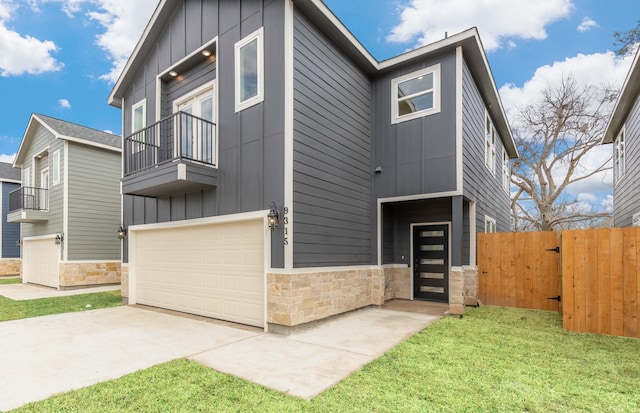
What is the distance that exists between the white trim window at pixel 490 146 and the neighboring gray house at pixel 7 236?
2239 cm

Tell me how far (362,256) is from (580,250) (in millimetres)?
3918

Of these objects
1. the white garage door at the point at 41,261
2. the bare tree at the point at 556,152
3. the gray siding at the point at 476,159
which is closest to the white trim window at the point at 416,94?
the gray siding at the point at 476,159

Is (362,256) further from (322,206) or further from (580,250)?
(580,250)

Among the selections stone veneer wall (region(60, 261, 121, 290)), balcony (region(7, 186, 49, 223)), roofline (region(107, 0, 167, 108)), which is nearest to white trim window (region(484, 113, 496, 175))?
roofline (region(107, 0, 167, 108))

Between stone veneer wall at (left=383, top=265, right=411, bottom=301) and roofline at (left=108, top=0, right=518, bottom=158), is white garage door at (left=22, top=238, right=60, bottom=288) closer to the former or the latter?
roofline at (left=108, top=0, right=518, bottom=158)

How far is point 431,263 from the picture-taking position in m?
8.67

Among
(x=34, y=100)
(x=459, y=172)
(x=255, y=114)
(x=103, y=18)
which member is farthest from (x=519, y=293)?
(x=34, y=100)

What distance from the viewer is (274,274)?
5680 mm

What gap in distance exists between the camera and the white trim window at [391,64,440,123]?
288 inches

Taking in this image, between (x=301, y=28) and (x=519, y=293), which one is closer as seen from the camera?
(x=301, y=28)

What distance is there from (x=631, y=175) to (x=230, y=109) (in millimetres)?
10710

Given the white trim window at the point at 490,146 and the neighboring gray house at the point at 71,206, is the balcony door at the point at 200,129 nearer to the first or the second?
the neighboring gray house at the point at 71,206

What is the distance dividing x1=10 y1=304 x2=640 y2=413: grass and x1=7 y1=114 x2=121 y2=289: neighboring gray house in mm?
10517

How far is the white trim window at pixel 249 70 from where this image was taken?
623 cm
